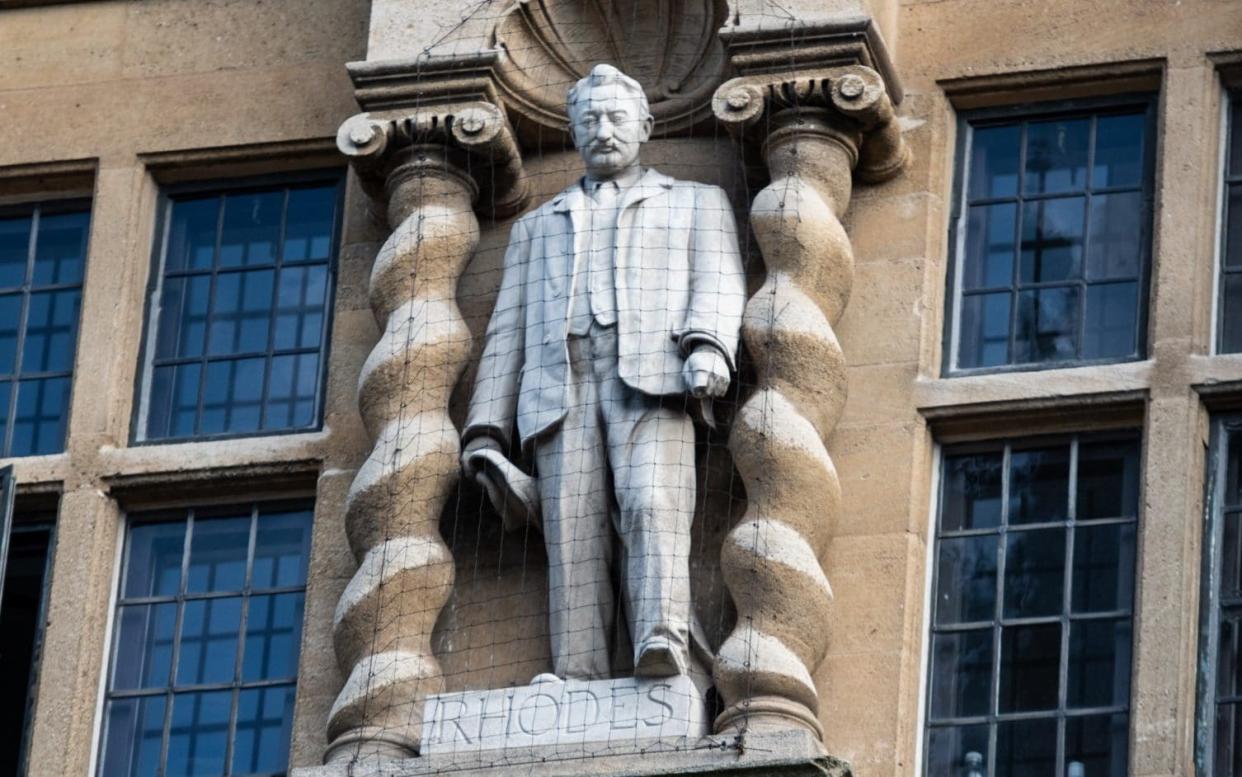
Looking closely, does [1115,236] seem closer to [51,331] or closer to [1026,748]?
[1026,748]

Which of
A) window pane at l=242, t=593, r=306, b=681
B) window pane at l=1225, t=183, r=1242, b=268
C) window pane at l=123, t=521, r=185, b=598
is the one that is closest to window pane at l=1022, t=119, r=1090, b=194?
window pane at l=1225, t=183, r=1242, b=268

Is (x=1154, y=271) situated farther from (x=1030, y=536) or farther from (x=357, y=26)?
(x=357, y=26)

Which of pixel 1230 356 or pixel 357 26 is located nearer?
pixel 1230 356

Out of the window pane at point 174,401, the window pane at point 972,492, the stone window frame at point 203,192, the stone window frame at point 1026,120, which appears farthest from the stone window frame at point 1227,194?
the window pane at point 174,401

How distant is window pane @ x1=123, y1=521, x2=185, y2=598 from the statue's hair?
2.11m

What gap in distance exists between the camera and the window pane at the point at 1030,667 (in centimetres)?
1584

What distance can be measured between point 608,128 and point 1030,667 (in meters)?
2.41

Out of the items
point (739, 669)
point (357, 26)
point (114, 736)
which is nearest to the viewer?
point (739, 669)

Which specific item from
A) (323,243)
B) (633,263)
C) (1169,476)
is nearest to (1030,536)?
(1169,476)

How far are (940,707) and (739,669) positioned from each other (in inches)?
32.1

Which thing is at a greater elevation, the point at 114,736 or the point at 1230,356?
the point at 1230,356

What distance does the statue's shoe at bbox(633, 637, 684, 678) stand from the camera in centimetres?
1562

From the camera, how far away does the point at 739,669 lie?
1554 centimetres

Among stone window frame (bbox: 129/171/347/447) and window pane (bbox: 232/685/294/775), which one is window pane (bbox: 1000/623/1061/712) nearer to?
window pane (bbox: 232/685/294/775)
